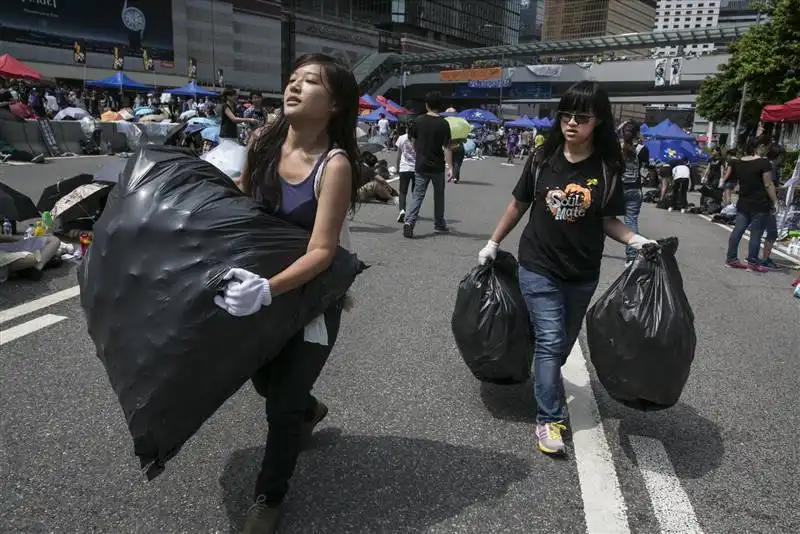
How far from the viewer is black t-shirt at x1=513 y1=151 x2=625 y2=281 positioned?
116 inches

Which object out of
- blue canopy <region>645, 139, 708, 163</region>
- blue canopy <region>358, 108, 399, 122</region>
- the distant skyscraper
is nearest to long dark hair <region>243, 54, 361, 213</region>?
blue canopy <region>645, 139, 708, 163</region>

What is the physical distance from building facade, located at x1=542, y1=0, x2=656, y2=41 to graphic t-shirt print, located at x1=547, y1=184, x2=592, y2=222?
16772cm

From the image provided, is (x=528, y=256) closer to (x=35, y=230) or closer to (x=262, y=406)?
(x=262, y=406)

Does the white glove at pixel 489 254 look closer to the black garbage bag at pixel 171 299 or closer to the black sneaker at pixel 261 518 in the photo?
the black garbage bag at pixel 171 299

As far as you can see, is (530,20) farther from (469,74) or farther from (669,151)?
(669,151)

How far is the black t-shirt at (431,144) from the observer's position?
8.49 m

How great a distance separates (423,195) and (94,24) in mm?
53984

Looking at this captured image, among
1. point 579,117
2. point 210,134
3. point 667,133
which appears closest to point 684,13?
point 667,133

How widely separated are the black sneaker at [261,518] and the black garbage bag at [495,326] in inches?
53.1

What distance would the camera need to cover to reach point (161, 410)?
1816 millimetres

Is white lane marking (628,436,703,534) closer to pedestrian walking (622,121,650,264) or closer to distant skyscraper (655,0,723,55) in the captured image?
pedestrian walking (622,121,650,264)

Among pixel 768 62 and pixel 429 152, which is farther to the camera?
pixel 768 62

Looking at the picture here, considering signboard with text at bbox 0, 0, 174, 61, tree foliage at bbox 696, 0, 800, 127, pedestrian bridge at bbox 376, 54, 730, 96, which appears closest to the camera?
tree foliage at bbox 696, 0, 800, 127

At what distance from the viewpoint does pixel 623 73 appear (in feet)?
195
